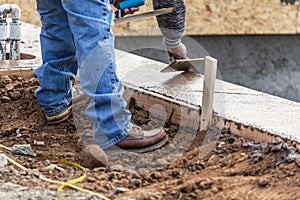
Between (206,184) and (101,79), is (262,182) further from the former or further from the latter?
(101,79)

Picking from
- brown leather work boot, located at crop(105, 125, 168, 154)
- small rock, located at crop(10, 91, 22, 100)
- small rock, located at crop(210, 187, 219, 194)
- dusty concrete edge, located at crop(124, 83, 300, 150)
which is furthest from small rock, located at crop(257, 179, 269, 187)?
small rock, located at crop(10, 91, 22, 100)

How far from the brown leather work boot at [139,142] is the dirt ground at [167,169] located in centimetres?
3

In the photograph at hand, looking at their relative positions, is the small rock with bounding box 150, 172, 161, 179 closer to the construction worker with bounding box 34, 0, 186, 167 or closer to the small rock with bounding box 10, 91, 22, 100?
the construction worker with bounding box 34, 0, 186, 167

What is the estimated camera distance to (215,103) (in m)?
3.15

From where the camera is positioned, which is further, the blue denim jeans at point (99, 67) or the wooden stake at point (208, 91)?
the wooden stake at point (208, 91)

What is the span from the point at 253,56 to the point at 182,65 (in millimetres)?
3193

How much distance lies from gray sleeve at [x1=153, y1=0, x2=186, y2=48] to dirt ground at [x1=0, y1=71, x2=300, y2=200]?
78cm

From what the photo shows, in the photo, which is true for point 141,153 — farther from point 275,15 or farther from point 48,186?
point 275,15

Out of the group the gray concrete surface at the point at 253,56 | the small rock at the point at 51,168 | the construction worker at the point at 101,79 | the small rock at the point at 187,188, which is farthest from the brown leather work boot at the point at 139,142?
the gray concrete surface at the point at 253,56

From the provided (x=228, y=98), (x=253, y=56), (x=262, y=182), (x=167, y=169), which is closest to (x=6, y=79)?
(x=228, y=98)

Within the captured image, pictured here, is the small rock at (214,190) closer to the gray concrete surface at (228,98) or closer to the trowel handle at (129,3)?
the gray concrete surface at (228,98)

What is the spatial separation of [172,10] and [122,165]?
1.34 metres

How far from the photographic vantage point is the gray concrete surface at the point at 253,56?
258 inches

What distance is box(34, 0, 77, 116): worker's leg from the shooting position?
3.01 metres
